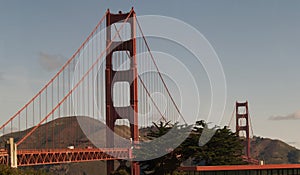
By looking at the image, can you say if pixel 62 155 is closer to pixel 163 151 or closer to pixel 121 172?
pixel 121 172

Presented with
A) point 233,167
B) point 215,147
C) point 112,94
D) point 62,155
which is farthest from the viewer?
point 112,94

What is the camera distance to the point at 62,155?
292ft

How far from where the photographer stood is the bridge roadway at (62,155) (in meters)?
76.3

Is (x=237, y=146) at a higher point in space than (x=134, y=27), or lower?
lower

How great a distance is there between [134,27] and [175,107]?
96.1 ft

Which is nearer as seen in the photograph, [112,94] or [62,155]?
[62,155]

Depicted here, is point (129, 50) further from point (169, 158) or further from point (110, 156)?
point (169, 158)

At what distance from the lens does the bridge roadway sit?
250 feet

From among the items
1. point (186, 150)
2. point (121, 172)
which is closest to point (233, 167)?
point (186, 150)

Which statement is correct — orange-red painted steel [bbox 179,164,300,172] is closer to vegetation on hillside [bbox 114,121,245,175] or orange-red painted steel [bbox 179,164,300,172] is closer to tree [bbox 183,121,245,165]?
vegetation on hillside [bbox 114,121,245,175]

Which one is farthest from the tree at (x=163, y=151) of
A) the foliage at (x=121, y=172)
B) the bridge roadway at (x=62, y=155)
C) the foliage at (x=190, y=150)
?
the bridge roadway at (x=62, y=155)

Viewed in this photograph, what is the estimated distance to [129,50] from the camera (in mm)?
116938

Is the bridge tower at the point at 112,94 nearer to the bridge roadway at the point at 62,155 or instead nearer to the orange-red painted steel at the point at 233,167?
the bridge roadway at the point at 62,155

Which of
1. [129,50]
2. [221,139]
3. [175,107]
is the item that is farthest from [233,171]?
[175,107]
